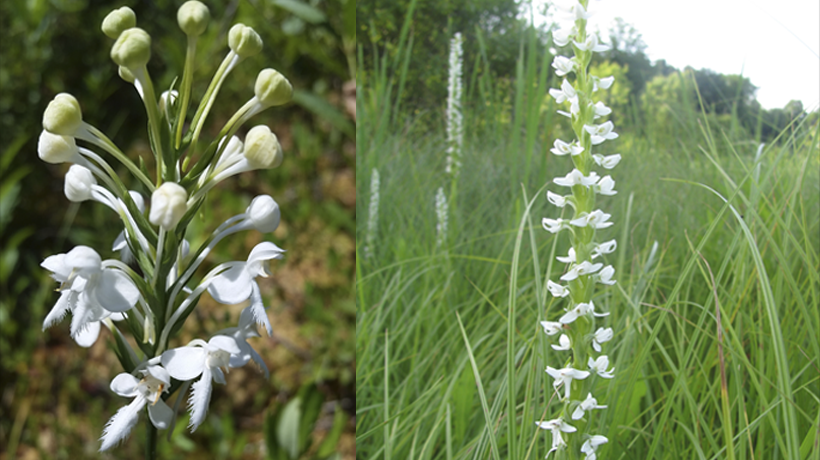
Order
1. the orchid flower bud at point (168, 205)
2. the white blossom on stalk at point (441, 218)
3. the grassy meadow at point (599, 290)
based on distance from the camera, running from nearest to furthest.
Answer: the orchid flower bud at point (168, 205) < the grassy meadow at point (599, 290) < the white blossom on stalk at point (441, 218)

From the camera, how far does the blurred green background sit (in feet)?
3.96

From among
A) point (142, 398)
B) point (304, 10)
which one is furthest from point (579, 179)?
point (304, 10)

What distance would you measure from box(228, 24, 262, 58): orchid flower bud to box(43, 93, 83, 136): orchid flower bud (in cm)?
12

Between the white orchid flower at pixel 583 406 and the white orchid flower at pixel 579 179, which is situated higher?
the white orchid flower at pixel 579 179

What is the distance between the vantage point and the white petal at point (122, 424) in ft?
1.25

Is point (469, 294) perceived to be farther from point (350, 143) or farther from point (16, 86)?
point (16, 86)

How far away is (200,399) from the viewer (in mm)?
399

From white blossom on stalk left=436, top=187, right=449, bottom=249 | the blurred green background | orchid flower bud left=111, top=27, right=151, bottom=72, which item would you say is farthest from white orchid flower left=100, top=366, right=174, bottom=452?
the blurred green background

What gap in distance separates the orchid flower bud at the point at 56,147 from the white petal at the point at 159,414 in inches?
7.8

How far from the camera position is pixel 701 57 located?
2.41 feet

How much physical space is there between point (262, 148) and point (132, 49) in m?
0.11

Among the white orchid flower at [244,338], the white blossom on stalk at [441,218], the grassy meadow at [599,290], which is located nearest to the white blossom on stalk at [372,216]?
the grassy meadow at [599,290]

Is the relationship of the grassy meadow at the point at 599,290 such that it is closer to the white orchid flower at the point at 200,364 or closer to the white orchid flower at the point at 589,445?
the white orchid flower at the point at 589,445

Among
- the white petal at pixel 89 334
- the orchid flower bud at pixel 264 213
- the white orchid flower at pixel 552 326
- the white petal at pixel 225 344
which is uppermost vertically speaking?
the orchid flower bud at pixel 264 213
